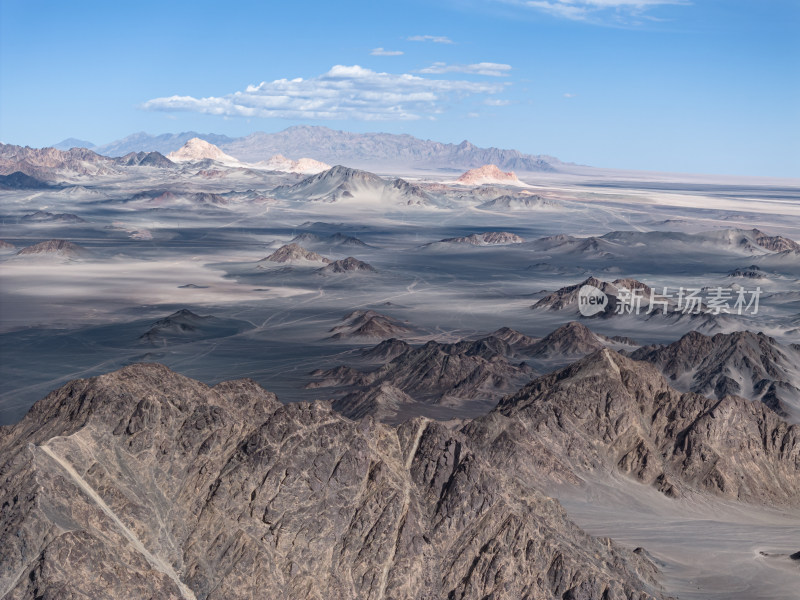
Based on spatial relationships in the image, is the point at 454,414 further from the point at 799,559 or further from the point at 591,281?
the point at 591,281

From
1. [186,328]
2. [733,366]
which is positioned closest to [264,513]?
[733,366]

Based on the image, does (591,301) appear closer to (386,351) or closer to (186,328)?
(386,351)

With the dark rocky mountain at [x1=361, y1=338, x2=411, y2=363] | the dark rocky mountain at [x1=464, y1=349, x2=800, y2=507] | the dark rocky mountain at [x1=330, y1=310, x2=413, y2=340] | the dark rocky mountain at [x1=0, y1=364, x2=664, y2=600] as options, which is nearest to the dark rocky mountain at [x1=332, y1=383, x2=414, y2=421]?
the dark rocky mountain at [x1=464, y1=349, x2=800, y2=507]

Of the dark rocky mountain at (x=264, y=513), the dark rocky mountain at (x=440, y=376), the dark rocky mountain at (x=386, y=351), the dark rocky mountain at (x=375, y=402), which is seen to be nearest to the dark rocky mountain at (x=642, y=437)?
the dark rocky mountain at (x=375, y=402)

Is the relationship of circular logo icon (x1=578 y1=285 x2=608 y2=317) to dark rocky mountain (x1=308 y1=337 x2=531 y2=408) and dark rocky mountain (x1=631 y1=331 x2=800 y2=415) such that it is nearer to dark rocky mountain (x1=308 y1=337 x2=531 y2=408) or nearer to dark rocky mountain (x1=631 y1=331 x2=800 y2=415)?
dark rocky mountain (x1=631 y1=331 x2=800 y2=415)

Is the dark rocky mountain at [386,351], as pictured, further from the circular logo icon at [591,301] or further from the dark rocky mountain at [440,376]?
the circular logo icon at [591,301]
